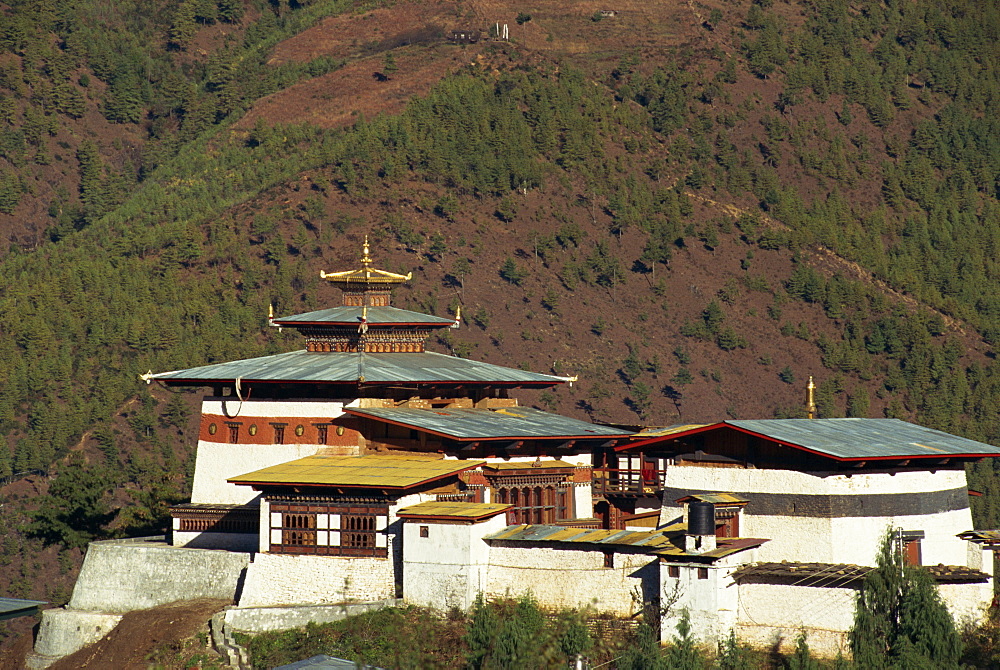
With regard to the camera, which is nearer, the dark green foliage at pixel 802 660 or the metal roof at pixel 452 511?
the dark green foliage at pixel 802 660

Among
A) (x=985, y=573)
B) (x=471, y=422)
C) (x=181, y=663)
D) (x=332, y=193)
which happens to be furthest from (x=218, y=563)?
(x=332, y=193)

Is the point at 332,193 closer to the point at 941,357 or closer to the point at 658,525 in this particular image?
the point at 941,357

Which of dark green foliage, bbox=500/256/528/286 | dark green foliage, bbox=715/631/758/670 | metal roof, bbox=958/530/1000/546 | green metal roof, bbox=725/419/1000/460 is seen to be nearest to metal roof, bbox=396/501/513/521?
green metal roof, bbox=725/419/1000/460

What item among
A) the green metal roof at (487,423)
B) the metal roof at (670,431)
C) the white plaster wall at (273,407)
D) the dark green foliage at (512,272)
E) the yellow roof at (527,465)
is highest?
the dark green foliage at (512,272)

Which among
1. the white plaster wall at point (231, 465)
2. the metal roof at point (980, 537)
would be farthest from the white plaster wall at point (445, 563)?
the metal roof at point (980, 537)

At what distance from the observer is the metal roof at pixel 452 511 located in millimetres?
52219

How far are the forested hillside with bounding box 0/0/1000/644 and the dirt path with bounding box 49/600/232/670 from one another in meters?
42.1

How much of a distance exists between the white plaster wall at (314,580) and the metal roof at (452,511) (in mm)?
1701

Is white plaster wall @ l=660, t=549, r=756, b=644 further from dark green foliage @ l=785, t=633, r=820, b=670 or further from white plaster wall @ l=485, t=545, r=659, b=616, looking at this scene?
dark green foliage @ l=785, t=633, r=820, b=670

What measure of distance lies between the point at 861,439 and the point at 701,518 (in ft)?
28.0

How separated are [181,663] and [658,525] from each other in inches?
574

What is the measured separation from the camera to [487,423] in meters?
63.0

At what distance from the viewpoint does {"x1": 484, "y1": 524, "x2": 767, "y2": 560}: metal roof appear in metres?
49.4

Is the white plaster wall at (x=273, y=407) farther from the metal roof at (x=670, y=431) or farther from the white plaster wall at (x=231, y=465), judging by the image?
the metal roof at (x=670, y=431)
